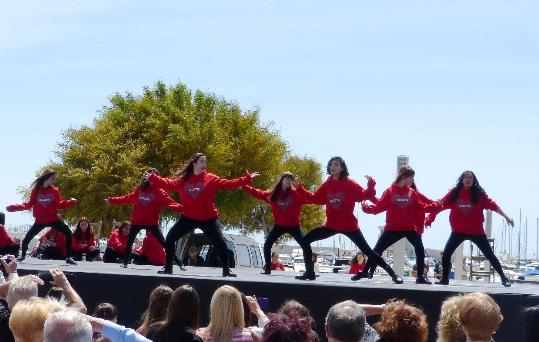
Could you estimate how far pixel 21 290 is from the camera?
264 inches

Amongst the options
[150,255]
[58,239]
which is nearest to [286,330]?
[150,255]

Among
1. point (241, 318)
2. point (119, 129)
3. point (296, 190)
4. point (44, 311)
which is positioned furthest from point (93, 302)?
point (119, 129)

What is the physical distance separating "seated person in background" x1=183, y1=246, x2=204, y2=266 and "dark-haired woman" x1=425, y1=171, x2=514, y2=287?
24.3 feet

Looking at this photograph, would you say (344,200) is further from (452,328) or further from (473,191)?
(452,328)

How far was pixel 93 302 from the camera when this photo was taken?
37.4ft

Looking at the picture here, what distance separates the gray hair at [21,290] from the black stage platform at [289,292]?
4228 millimetres

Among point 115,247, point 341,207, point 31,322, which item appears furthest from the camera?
point 115,247

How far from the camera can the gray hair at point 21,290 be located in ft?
22.0

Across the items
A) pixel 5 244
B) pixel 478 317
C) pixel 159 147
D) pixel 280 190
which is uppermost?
pixel 159 147

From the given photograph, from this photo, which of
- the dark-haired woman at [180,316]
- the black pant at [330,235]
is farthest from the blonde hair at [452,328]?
the black pant at [330,235]

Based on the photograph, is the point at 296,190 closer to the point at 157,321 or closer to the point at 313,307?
the point at 313,307

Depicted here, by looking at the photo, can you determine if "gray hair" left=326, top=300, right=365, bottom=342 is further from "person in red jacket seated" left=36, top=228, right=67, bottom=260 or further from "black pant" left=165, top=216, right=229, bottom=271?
"person in red jacket seated" left=36, top=228, right=67, bottom=260

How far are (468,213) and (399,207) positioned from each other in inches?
35.2

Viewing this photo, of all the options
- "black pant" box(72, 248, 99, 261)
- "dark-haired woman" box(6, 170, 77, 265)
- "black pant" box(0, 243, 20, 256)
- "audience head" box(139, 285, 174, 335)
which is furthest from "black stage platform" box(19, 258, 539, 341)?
"black pant" box(72, 248, 99, 261)
